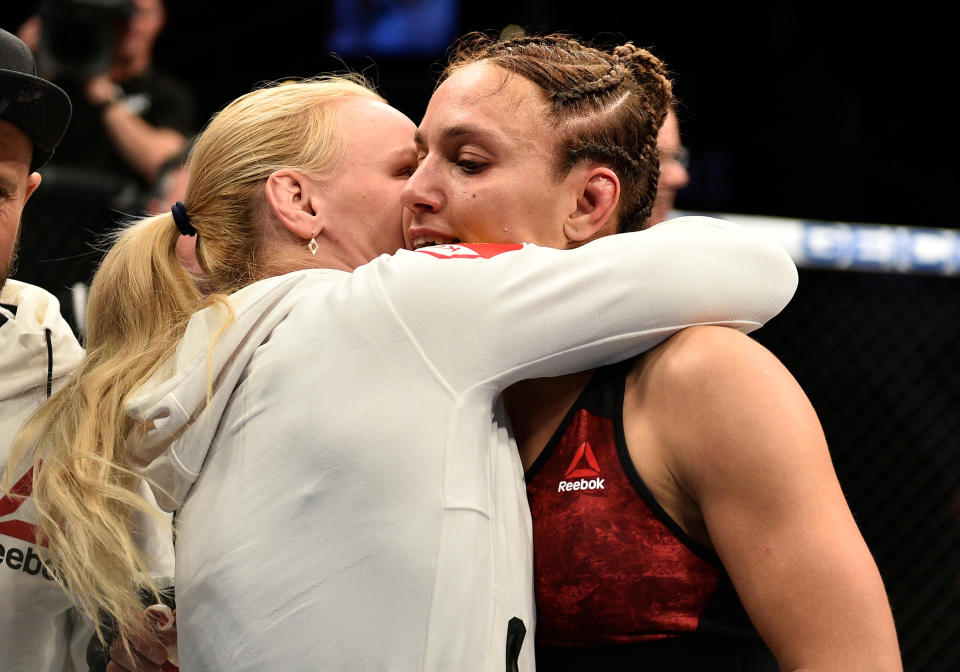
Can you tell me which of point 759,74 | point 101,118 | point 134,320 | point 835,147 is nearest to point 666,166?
point 134,320

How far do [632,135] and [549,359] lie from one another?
379 mm

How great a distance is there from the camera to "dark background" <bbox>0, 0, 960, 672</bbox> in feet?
12.2

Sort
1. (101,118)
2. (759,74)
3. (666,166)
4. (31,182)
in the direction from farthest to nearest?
(759,74) < (101,118) < (666,166) < (31,182)

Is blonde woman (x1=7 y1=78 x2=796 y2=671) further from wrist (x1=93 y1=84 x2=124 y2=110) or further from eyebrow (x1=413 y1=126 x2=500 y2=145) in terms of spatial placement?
wrist (x1=93 y1=84 x2=124 y2=110)

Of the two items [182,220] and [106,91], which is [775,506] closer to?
[182,220]

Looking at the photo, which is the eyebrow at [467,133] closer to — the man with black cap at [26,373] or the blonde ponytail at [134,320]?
the blonde ponytail at [134,320]

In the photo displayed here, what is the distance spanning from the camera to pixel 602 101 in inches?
50.3

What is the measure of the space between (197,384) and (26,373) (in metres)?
0.51

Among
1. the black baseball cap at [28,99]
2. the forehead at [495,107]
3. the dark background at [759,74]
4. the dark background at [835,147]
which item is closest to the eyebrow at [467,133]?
the forehead at [495,107]

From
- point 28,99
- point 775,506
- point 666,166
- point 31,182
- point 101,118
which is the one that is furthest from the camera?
point 101,118

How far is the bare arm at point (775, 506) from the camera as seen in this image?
3.10ft

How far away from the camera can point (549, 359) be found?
42.1 inches

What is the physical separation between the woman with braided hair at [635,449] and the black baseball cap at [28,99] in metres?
0.59

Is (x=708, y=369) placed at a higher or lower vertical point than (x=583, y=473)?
higher
